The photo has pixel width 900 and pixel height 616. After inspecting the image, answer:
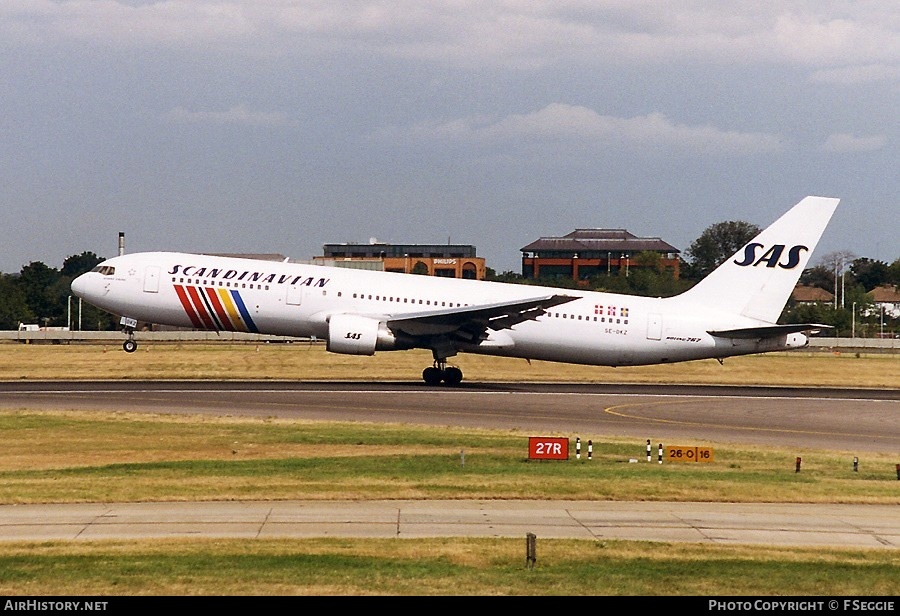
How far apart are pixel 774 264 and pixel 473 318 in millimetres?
14134

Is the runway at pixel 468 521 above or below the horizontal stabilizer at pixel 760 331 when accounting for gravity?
below

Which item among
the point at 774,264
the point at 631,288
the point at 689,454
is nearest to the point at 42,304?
the point at 631,288

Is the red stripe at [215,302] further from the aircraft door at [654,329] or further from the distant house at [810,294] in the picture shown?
the distant house at [810,294]

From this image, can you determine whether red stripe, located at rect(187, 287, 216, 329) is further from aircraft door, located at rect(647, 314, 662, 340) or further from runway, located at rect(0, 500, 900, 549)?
runway, located at rect(0, 500, 900, 549)

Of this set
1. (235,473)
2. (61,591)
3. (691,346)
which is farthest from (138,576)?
(691,346)

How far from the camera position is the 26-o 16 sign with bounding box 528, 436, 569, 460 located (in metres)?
28.2

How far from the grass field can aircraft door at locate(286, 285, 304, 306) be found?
482 inches

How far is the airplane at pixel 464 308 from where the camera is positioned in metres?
47.6

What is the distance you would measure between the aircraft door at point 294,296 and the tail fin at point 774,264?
1844cm

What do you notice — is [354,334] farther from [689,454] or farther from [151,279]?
[689,454]

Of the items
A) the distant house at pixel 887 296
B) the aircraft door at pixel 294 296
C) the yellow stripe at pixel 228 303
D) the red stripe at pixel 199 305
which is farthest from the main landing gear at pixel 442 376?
the distant house at pixel 887 296

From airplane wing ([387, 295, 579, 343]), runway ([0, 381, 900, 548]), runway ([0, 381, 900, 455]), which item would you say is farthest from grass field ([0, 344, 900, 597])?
airplane wing ([387, 295, 579, 343])
